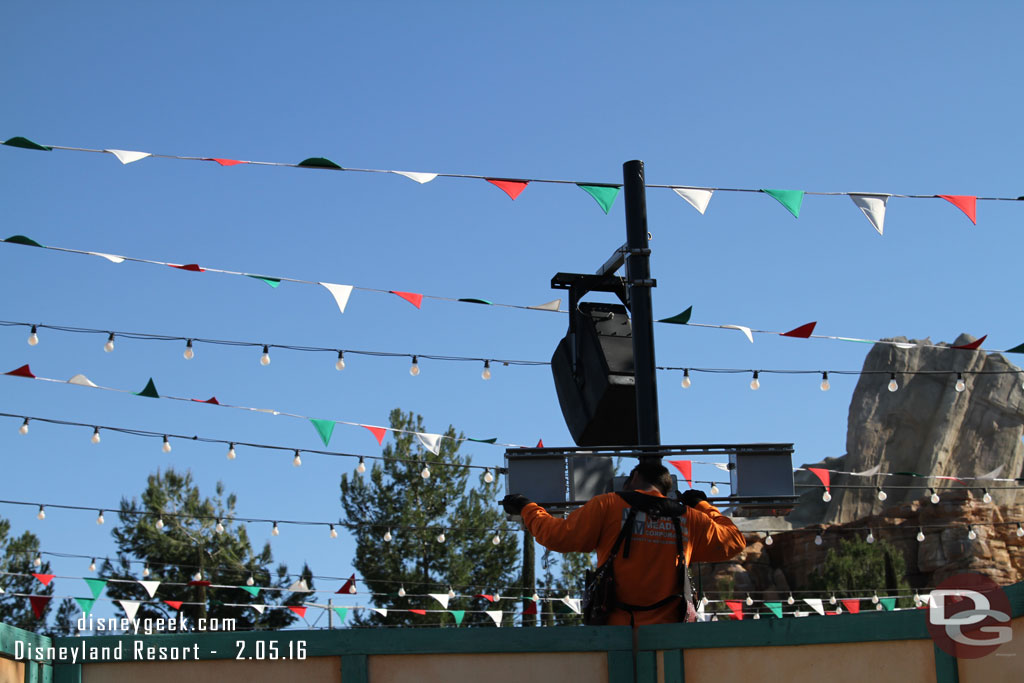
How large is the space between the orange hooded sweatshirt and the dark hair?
14 centimetres

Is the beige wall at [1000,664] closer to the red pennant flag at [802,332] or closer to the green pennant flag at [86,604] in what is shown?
the red pennant flag at [802,332]

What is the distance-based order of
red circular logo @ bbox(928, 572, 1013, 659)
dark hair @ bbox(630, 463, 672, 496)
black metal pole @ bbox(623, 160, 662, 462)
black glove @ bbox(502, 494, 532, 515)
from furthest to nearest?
1. black metal pole @ bbox(623, 160, 662, 462)
2. black glove @ bbox(502, 494, 532, 515)
3. dark hair @ bbox(630, 463, 672, 496)
4. red circular logo @ bbox(928, 572, 1013, 659)

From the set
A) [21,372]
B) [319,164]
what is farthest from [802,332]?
[21,372]

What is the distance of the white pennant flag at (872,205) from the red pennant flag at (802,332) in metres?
2.00

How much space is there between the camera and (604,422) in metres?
6.85

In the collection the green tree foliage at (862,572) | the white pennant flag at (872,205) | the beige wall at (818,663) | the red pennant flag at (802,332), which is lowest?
the green tree foliage at (862,572)

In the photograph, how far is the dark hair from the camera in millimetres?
5363

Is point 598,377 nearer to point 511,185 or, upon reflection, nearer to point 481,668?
point 511,185

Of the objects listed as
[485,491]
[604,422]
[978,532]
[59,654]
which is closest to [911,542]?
[978,532]

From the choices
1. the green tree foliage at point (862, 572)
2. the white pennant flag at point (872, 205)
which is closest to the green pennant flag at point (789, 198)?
the white pennant flag at point (872, 205)

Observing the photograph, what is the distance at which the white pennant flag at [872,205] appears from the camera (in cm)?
914

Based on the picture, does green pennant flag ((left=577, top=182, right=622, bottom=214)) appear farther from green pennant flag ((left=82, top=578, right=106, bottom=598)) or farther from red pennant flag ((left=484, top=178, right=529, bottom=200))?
green pennant flag ((left=82, top=578, right=106, bottom=598))

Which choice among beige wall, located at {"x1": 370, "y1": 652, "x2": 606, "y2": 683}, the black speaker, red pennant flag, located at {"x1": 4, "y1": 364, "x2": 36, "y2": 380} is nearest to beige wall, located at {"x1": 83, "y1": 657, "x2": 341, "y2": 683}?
beige wall, located at {"x1": 370, "y1": 652, "x2": 606, "y2": 683}

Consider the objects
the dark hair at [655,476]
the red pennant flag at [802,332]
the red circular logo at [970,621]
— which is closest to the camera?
the red circular logo at [970,621]
